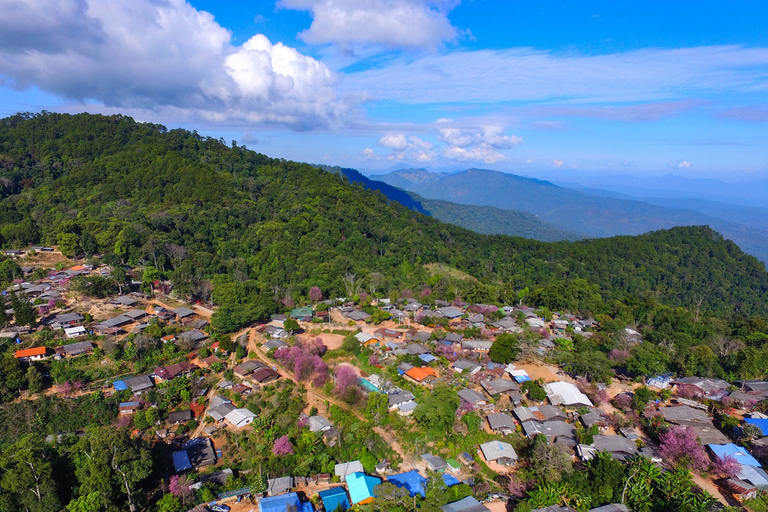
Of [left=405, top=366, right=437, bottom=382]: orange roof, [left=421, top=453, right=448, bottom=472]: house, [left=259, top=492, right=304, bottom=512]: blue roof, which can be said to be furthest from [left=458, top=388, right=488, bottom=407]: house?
[left=259, top=492, right=304, bottom=512]: blue roof

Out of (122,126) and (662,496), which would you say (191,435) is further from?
(122,126)

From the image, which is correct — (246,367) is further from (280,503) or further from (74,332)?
(74,332)

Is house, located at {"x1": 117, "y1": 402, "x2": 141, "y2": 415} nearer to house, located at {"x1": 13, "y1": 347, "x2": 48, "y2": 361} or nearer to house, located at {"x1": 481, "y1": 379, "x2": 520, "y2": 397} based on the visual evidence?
house, located at {"x1": 13, "y1": 347, "x2": 48, "y2": 361}

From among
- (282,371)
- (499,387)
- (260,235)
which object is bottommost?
(282,371)

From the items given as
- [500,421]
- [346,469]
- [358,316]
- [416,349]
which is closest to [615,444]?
[500,421]

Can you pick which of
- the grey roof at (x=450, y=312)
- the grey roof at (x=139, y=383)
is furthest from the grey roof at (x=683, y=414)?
the grey roof at (x=139, y=383)

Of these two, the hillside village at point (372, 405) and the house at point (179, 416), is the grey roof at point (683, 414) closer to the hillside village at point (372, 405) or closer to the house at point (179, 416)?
the hillside village at point (372, 405)
